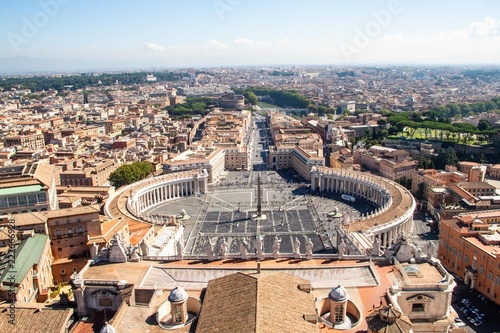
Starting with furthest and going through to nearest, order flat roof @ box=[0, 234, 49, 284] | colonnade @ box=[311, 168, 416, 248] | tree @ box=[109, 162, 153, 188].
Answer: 1. tree @ box=[109, 162, 153, 188]
2. colonnade @ box=[311, 168, 416, 248]
3. flat roof @ box=[0, 234, 49, 284]

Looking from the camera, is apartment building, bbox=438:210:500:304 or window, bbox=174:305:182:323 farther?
apartment building, bbox=438:210:500:304

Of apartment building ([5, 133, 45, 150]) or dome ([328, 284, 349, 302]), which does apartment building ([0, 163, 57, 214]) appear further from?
apartment building ([5, 133, 45, 150])

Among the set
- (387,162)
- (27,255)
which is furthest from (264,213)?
(27,255)

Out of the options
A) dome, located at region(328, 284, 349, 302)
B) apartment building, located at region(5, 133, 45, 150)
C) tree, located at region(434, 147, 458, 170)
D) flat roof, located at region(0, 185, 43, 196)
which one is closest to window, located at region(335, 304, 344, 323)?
dome, located at region(328, 284, 349, 302)

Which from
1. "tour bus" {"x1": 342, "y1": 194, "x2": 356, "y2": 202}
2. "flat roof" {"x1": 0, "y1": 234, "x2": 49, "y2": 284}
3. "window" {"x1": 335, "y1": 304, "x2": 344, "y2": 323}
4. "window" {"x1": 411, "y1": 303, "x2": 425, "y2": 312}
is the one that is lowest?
"tour bus" {"x1": 342, "y1": 194, "x2": 356, "y2": 202}

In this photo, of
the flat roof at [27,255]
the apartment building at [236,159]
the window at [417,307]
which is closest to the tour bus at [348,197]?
the apartment building at [236,159]

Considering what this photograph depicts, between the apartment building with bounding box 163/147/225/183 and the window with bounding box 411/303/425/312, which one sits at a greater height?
the window with bounding box 411/303/425/312

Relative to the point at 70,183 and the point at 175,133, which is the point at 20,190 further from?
the point at 175,133

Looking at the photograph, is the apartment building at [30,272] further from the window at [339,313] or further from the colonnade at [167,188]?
the colonnade at [167,188]
